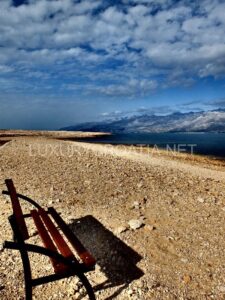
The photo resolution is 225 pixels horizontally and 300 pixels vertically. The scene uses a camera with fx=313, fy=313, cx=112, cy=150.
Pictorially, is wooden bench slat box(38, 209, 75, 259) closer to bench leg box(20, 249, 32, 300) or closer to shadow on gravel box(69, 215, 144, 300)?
bench leg box(20, 249, 32, 300)

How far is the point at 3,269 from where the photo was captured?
243 inches

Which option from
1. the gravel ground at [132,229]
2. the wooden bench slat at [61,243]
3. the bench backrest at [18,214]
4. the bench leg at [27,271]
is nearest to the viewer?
the bench leg at [27,271]

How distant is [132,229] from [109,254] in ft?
4.52

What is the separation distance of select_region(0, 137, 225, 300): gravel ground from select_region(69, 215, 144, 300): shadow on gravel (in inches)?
0.8

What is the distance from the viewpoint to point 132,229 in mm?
8000

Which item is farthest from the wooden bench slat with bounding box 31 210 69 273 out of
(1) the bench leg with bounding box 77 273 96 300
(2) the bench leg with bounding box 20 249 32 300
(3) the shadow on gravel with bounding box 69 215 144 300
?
(3) the shadow on gravel with bounding box 69 215 144 300

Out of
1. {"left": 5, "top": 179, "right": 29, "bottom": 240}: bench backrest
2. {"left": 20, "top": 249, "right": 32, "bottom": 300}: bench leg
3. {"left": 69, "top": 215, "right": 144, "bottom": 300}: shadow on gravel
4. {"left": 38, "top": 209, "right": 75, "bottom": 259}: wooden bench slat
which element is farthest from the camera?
{"left": 5, "top": 179, "right": 29, "bottom": 240}: bench backrest

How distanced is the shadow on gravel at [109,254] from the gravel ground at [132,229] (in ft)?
0.06

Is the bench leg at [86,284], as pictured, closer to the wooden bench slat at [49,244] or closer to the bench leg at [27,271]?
the wooden bench slat at [49,244]

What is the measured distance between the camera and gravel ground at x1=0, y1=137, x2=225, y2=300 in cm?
572

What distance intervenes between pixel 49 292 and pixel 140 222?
135 inches

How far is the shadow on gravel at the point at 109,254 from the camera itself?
5875 millimetres

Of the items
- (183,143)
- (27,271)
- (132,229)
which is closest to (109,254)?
(132,229)

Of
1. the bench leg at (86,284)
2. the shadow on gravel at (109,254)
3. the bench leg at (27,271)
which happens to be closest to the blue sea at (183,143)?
the shadow on gravel at (109,254)
